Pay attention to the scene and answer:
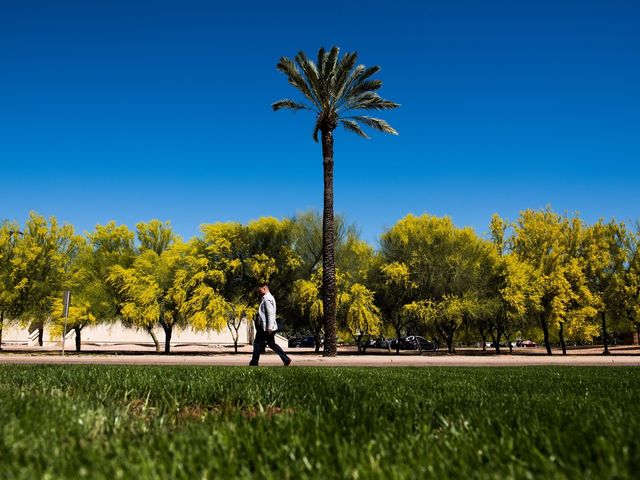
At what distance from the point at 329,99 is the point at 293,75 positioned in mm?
2327

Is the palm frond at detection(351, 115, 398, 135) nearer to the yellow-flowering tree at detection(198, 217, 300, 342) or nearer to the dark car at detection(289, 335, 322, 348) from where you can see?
the yellow-flowering tree at detection(198, 217, 300, 342)

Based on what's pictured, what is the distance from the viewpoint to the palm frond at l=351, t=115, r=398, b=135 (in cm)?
2811

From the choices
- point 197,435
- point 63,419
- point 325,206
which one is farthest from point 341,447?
point 325,206

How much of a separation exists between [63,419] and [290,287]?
31018 mm

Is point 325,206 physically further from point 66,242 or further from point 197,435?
point 197,435

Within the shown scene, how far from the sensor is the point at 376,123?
2830cm

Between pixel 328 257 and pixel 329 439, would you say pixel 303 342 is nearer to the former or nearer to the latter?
pixel 328 257

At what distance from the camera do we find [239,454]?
2531 mm

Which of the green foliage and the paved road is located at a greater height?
the green foliage

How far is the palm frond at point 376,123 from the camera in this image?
92.2 ft

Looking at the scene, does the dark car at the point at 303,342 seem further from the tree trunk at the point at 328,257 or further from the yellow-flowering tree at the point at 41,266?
the tree trunk at the point at 328,257

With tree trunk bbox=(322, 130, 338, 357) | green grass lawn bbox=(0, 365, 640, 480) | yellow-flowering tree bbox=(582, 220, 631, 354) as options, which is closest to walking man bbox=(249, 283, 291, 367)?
green grass lawn bbox=(0, 365, 640, 480)

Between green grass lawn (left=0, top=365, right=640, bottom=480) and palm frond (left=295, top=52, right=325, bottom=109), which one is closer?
green grass lawn (left=0, top=365, right=640, bottom=480)

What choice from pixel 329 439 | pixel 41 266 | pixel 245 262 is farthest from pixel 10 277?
pixel 329 439
